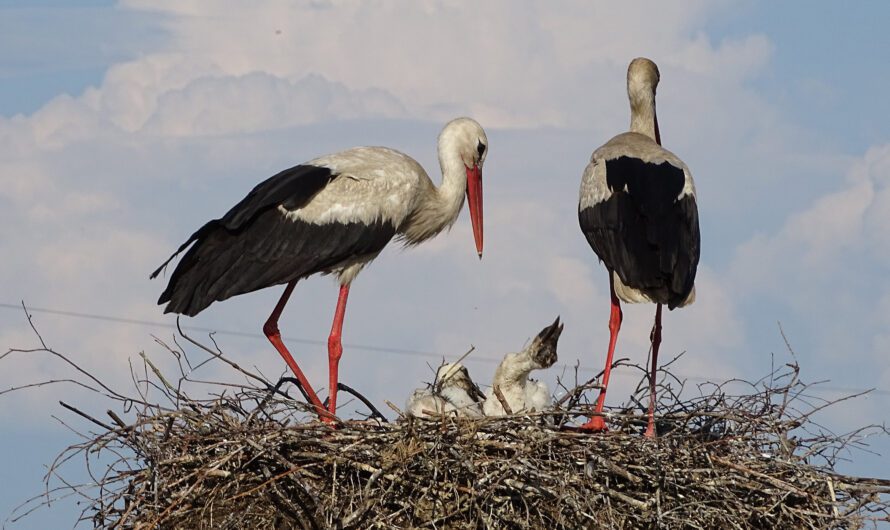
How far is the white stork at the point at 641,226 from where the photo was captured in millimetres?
7629

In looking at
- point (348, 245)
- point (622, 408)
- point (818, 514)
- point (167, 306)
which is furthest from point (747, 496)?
point (167, 306)

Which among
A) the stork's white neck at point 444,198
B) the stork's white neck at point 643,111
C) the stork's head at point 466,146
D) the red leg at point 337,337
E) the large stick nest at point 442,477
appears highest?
the stork's white neck at point 643,111

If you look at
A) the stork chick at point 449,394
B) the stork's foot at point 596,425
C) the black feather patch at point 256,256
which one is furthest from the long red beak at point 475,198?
the stork's foot at point 596,425

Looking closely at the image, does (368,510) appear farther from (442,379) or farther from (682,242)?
(682,242)

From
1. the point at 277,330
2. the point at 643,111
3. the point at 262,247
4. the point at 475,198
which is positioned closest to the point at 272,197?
the point at 262,247

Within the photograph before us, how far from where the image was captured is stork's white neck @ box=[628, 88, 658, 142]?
932cm

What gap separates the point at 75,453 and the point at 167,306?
1.20 m

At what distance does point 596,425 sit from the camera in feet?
25.3

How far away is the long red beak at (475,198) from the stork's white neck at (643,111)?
1.05 meters

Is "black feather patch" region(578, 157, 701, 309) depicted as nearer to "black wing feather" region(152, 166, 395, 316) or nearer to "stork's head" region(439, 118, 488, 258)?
"stork's head" region(439, 118, 488, 258)

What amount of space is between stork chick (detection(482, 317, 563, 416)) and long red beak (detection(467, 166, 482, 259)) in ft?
5.05

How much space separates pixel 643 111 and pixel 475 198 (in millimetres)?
1191

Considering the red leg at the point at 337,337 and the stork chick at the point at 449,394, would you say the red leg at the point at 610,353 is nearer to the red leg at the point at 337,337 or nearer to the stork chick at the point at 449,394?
the stork chick at the point at 449,394

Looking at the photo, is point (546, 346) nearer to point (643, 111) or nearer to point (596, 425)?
point (596, 425)
